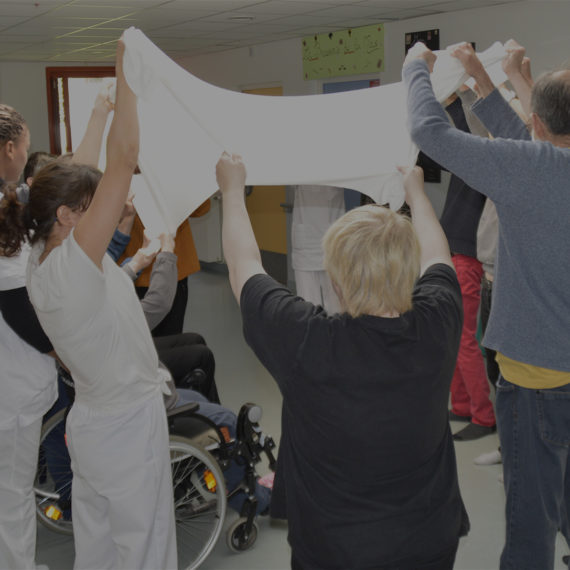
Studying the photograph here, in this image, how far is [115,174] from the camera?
5.26ft

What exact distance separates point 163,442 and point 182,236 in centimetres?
190

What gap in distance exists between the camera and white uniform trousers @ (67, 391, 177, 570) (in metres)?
1.96

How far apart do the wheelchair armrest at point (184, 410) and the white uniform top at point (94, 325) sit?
42cm

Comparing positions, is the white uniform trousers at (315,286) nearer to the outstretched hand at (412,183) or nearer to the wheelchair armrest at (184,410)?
the wheelchair armrest at (184,410)

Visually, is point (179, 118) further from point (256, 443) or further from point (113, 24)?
point (113, 24)

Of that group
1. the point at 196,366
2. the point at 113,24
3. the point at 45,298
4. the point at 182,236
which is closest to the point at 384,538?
the point at 45,298

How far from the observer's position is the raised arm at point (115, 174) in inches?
62.2

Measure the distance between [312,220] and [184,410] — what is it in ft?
7.44

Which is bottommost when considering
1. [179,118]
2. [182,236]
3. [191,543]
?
[191,543]

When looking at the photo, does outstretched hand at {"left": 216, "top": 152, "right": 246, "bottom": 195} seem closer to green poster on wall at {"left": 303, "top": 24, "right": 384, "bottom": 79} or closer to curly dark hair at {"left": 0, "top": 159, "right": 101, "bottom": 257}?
curly dark hair at {"left": 0, "top": 159, "right": 101, "bottom": 257}

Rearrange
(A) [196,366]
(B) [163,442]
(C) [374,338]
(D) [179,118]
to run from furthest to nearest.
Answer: (A) [196,366] → (B) [163,442] → (D) [179,118] → (C) [374,338]

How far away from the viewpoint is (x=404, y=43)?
609 cm

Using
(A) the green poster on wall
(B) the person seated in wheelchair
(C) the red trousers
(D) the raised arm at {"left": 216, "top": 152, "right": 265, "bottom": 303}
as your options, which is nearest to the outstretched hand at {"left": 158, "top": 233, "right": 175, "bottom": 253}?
(B) the person seated in wheelchair

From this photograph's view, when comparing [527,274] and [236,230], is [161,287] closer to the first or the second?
[236,230]
